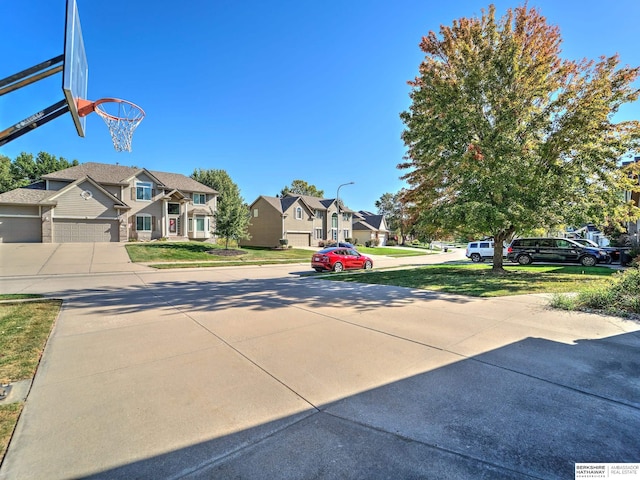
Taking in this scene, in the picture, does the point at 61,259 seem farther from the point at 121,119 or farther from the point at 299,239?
the point at 299,239

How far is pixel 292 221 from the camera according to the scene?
4344 cm

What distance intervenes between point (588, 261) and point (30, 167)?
231ft

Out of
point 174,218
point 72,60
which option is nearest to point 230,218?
point 174,218

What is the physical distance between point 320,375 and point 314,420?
1.04 meters

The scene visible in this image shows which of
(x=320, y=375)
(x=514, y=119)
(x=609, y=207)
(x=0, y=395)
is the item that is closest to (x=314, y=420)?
(x=320, y=375)

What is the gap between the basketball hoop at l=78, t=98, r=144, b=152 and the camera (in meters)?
11.0

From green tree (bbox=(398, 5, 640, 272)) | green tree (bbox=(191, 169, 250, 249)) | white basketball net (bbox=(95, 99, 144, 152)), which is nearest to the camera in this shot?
white basketball net (bbox=(95, 99, 144, 152))

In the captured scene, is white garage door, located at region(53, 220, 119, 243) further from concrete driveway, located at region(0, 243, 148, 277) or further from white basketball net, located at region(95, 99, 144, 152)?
white basketball net, located at region(95, 99, 144, 152)

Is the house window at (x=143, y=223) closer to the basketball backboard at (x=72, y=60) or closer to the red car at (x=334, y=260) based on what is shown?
the red car at (x=334, y=260)

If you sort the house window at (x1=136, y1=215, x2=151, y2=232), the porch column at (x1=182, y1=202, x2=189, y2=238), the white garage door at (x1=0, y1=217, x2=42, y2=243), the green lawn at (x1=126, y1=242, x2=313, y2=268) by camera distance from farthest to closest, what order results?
the porch column at (x1=182, y1=202, x2=189, y2=238) → the house window at (x1=136, y1=215, x2=151, y2=232) → the white garage door at (x1=0, y1=217, x2=42, y2=243) → the green lawn at (x1=126, y1=242, x2=313, y2=268)

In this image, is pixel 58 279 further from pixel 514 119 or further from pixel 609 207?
pixel 609 207

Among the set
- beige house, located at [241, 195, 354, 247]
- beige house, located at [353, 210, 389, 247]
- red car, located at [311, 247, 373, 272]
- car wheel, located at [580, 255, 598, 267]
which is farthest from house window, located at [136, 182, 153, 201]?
car wheel, located at [580, 255, 598, 267]

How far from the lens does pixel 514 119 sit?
44.0 feet

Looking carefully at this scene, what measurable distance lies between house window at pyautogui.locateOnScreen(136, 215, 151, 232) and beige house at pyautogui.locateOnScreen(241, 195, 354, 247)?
13.2 meters
